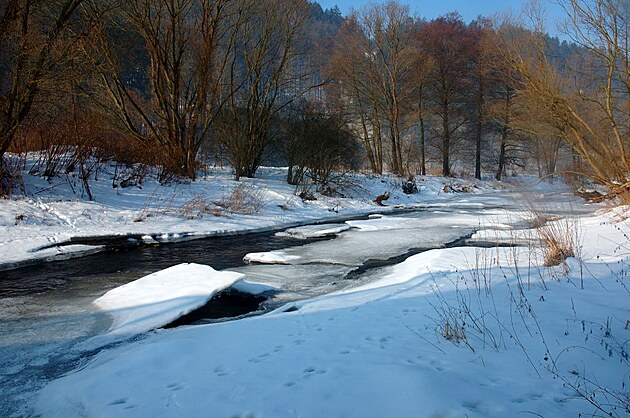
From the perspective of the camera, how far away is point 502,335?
3.04m

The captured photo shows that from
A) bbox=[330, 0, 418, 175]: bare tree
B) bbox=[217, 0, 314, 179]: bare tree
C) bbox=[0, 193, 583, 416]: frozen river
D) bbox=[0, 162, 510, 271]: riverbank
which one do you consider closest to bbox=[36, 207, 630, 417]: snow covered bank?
bbox=[0, 193, 583, 416]: frozen river

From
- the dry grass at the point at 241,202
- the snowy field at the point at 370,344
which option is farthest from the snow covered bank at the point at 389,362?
the dry grass at the point at 241,202

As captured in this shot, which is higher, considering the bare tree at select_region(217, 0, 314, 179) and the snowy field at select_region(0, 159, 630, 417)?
the bare tree at select_region(217, 0, 314, 179)

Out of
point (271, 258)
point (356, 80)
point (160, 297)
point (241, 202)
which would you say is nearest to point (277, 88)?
point (356, 80)

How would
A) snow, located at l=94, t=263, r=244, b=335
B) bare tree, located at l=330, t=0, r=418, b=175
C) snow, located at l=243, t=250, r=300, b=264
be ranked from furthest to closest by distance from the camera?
bare tree, located at l=330, t=0, r=418, b=175 → snow, located at l=243, t=250, r=300, b=264 → snow, located at l=94, t=263, r=244, b=335

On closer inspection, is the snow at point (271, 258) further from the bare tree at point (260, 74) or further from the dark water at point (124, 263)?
the bare tree at point (260, 74)

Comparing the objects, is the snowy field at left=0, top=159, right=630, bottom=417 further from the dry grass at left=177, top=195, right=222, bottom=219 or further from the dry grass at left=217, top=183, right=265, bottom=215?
the dry grass at left=217, top=183, right=265, bottom=215

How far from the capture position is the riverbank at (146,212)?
26.0 ft

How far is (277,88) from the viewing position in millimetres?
19922

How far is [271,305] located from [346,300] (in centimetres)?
93

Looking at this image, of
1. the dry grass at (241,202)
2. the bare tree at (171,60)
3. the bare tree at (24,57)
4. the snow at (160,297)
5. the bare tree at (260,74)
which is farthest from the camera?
the bare tree at (260,74)

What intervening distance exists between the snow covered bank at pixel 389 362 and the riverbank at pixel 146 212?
5.18 metres

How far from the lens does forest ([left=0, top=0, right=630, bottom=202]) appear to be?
31.9 feet

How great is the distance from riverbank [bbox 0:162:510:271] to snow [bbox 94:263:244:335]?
3.06 meters
